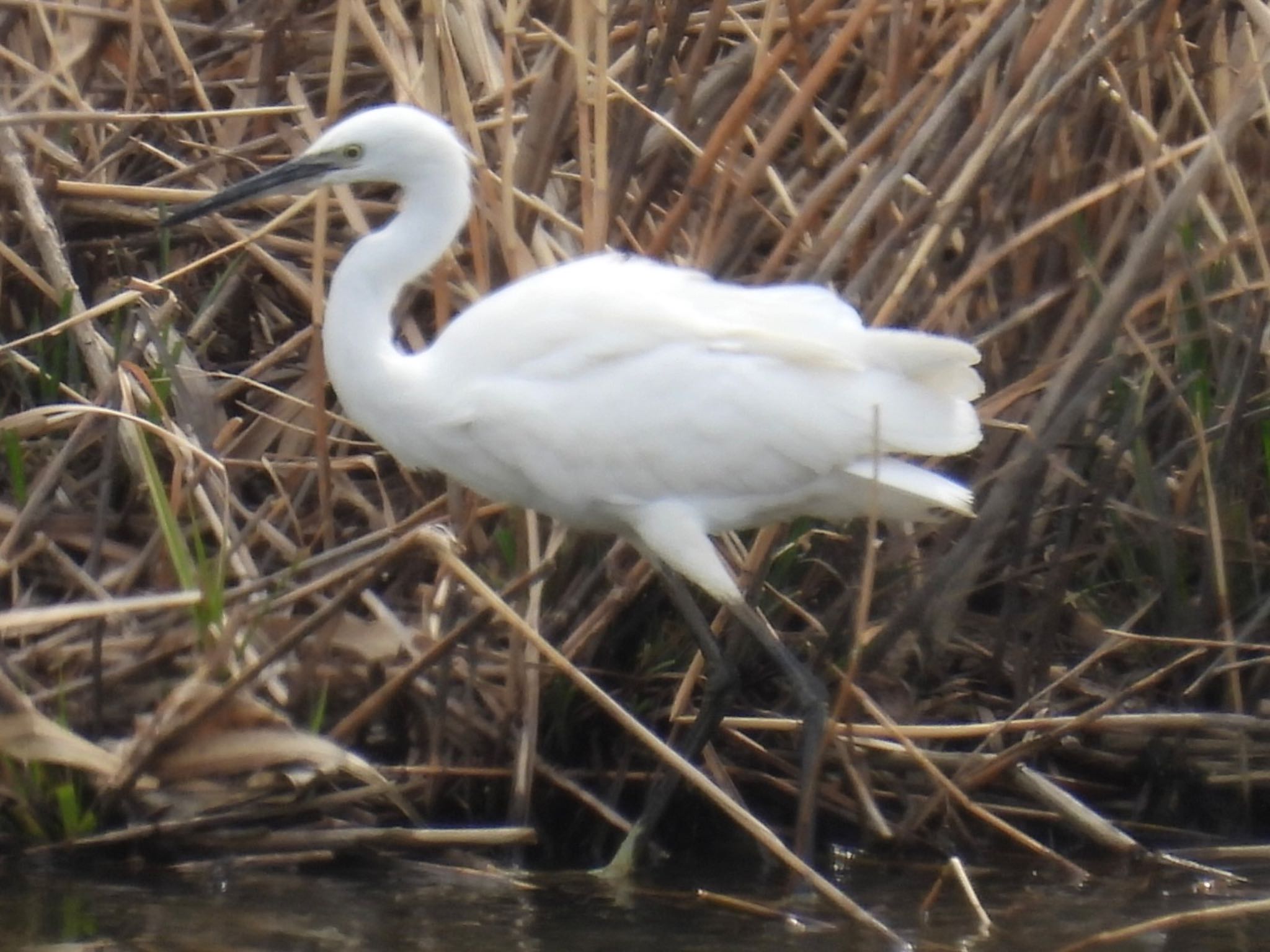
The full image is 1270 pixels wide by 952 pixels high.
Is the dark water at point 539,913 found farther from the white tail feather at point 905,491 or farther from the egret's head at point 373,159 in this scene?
the egret's head at point 373,159

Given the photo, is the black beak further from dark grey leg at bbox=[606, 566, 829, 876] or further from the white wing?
dark grey leg at bbox=[606, 566, 829, 876]

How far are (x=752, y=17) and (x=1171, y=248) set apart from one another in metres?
1.18

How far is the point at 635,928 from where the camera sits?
326cm

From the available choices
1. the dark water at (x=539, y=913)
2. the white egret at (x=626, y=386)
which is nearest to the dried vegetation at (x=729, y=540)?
the dark water at (x=539, y=913)

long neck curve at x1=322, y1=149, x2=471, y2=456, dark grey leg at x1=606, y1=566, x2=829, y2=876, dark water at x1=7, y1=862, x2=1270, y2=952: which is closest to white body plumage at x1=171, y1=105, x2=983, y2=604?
long neck curve at x1=322, y1=149, x2=471, y2=456

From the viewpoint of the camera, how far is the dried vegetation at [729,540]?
3484 mm

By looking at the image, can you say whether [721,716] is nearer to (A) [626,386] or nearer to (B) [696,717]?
(B) [696,717]

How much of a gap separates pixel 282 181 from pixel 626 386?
72 cm

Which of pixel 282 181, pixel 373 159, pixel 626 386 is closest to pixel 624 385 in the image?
pixel 626 386

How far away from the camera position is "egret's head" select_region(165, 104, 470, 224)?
3488 millimetres

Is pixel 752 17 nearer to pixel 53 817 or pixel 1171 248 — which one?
pixel 1171 248

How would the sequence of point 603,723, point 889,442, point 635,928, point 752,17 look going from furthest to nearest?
point 752,17
point 603,723
point 889,442
point 635,928

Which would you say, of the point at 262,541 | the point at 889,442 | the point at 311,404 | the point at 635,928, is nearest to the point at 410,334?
the point at 311,404

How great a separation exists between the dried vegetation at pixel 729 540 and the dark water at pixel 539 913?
92mm
